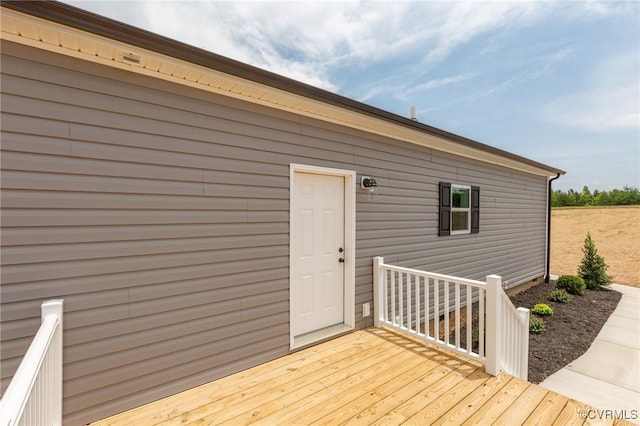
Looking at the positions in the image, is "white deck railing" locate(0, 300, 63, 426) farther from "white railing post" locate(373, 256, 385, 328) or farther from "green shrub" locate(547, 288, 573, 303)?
"green shrub" locate(547, 288, 573, 303)

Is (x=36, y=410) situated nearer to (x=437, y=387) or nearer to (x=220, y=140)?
(x=220, y=140)

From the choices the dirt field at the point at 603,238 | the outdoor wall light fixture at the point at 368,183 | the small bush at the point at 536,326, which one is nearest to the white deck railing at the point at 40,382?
the outdoor wall light fixture at the point at 368,183

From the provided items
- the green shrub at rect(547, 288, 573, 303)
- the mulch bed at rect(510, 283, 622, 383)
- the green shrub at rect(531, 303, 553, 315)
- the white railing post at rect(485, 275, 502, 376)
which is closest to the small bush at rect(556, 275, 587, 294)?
the mulch bed at rect(510, 283, 622, 383)

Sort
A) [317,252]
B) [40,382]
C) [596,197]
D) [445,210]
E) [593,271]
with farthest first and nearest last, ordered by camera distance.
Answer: [596,197] < [593,271] < [445,210] < [317,252] < [40,382]

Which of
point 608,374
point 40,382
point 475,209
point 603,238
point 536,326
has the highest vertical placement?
point 475,209

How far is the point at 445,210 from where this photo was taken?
5.32m

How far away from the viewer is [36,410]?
1335 mm

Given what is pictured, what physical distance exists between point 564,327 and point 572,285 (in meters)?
2.96

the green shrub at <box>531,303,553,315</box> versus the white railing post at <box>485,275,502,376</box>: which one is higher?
the white railing post at <box>485,275,502,376</box>

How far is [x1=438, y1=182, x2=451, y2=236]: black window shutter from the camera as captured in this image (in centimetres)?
522

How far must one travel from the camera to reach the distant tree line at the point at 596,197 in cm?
2369

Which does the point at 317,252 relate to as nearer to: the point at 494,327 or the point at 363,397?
the point at 363,397

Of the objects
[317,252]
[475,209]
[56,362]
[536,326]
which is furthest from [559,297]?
[56,362]

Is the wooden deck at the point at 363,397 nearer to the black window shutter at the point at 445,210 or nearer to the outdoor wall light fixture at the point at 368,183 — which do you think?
the outdoor wall light fixture at the point at 368,183
